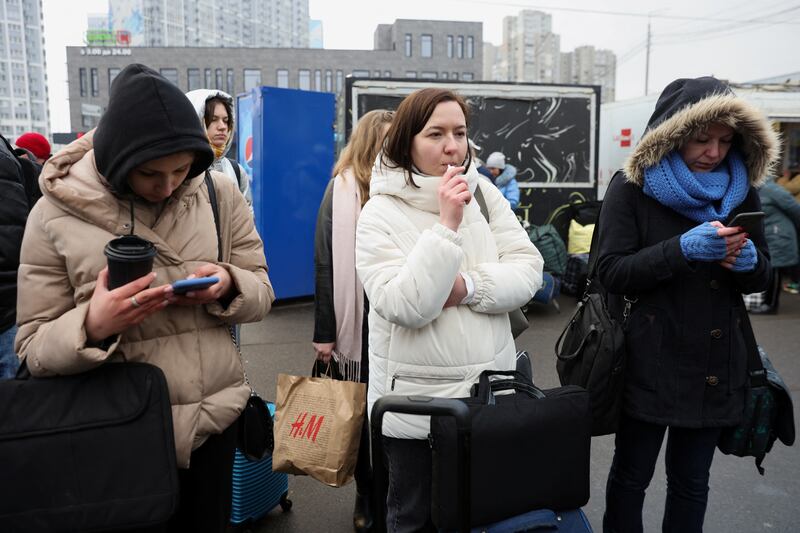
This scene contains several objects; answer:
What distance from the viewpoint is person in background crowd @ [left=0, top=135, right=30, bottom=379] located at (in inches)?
81.5

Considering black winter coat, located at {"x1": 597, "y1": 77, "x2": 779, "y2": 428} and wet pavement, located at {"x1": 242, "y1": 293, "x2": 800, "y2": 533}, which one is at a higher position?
black winter coat, located at {"x1": 597, "y1": 77, "x2": 779, "y2": 428}

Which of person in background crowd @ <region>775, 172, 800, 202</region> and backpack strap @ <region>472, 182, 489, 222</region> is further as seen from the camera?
person in background crowd @ <region>775, 172, 800, 202</region>

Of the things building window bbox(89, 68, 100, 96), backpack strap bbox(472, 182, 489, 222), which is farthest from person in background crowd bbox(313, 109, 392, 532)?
building window bbox(89, 68, 100, 96)

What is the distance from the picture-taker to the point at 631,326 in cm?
236

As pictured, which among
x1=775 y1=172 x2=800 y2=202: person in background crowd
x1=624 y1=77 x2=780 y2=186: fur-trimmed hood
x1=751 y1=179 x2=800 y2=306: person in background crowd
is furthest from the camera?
x1=775 y1=172 x2=800 y2=202: person in background crowd

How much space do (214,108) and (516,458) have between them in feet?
9.33

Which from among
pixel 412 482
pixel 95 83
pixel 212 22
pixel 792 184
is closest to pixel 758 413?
pixel 412 482

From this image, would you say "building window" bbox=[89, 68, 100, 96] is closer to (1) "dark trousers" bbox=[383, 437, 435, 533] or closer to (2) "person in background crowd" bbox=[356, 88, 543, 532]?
(2) "person in background crowd" bbox=[356, 88, 543, 532]

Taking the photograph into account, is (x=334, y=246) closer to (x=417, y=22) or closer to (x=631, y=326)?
(x=631, y=326)

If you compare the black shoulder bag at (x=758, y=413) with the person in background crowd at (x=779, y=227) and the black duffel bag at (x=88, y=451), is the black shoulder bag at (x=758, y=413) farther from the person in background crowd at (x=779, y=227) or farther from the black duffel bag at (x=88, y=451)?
the person in background crowd at (x=779, y=227)

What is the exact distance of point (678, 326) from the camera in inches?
89.5

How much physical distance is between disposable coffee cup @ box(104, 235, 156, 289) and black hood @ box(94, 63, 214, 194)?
203 millimetres

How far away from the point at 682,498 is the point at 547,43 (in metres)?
84.7

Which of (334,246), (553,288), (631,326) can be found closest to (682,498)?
(631,326)
